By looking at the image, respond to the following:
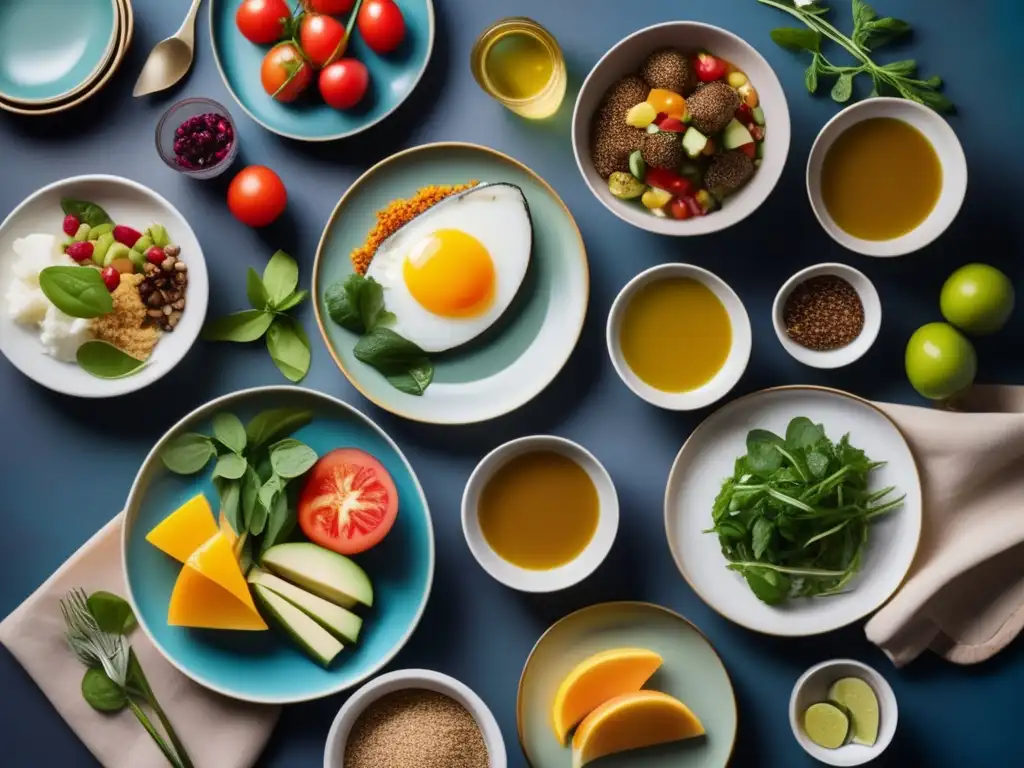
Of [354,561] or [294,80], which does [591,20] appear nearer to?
[294,80]

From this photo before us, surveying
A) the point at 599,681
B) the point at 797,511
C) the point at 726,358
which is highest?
the point at 726,358

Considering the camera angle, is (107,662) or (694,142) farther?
(107,662)

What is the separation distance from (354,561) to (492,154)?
3.44 ft

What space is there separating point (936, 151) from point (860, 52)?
0.30m

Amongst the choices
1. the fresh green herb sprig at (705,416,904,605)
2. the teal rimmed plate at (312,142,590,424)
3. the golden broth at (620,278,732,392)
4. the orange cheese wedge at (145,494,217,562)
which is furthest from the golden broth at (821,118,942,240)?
the orange cheese wedge at (145,494,217,562)

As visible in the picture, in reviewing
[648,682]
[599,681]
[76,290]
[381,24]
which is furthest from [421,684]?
[381,24]

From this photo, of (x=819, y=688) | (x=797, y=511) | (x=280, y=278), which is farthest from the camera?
(x=280, y=278)

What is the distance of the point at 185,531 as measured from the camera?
2164 millimetres

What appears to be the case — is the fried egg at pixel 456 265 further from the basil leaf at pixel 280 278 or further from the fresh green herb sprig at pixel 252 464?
the fresh green herb sprig at pixel 252 464

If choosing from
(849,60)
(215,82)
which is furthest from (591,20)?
(215,82)

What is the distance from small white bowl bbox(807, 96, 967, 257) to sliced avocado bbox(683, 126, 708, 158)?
26cm

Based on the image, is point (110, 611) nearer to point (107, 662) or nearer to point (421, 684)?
point (107, 662)

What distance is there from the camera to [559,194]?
7.70 ft

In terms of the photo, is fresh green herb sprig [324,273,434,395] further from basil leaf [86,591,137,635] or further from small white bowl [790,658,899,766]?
small white bowl [790,658,899,766]
